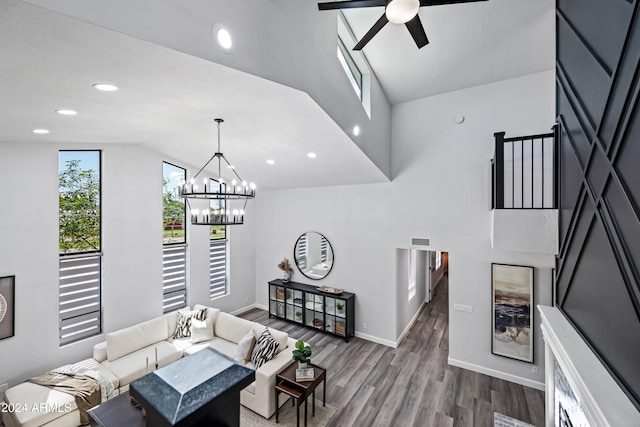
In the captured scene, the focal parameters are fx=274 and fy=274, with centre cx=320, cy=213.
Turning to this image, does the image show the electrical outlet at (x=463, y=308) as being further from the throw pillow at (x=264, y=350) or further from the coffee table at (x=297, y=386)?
the throw pillow at (x=264, y=350)

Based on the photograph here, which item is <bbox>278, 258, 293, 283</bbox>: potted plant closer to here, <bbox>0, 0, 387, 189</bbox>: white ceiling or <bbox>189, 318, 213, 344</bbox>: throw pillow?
<bbox>189, 318, 213, 344</bbox>: throw pillow

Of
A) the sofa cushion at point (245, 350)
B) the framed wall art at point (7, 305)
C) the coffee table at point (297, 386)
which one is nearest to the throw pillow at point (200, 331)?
the sofa cushion at point (245, 350)

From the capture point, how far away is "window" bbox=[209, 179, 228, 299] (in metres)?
6.64

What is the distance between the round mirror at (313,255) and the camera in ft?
20.9

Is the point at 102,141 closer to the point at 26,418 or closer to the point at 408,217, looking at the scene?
the point at 26,418

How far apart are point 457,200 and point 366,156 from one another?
1869mm

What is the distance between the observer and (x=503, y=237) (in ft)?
10.9

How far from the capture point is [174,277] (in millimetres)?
5934

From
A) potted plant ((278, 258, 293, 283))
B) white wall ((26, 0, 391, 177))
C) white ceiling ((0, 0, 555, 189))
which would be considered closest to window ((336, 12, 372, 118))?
white ceiling ((0, 0, 555, 189))

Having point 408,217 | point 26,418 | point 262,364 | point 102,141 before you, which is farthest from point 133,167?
point 408,217

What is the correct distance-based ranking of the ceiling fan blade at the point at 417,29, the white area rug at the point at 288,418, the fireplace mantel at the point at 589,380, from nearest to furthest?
the fireplace mantel at the point at 589,380 → the ceiling fan blade at the point at 417,29 → the white area rug at the point at 288,418

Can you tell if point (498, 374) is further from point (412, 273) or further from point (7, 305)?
point (7, 305)

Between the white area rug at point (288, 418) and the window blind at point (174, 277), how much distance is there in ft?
9.95

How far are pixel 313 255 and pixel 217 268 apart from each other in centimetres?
243
